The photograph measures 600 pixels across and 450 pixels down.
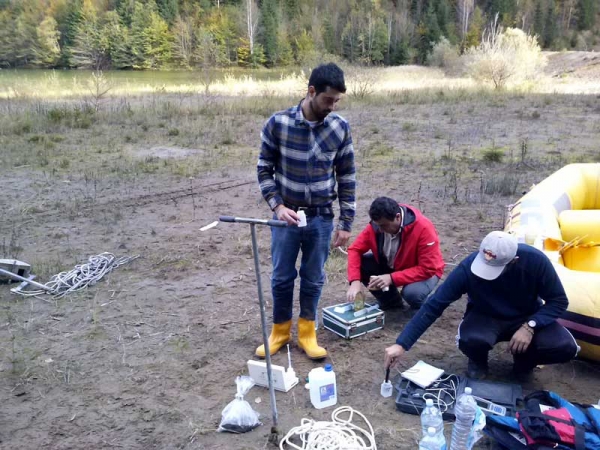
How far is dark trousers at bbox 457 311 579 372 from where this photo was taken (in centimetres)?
290

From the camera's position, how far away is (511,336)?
10.2ft

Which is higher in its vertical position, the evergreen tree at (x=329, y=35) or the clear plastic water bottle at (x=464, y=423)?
the evergreen tree at (x=329, y=35)

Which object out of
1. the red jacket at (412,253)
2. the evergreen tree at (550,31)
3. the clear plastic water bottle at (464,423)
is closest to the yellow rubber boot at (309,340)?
the red jacket at (412,253)

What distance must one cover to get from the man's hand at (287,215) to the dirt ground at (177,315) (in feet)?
3.52

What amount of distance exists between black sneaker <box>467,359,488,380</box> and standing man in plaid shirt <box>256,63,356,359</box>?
945 mm

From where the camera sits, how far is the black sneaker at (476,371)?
3.13 m

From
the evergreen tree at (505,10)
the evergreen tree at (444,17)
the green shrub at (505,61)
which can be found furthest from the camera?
the evergreen tree at (505,10)

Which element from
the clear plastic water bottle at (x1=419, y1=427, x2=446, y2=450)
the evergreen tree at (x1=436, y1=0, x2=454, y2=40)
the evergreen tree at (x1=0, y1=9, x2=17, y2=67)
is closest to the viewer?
the clear plastic water bottle at (x1=419, y1=427, x2=446, y2=450)

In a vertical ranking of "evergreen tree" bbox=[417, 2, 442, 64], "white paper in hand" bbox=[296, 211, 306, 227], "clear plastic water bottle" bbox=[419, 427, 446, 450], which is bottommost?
"clear plastic water bottle" bbox=[419, 427, 446, 450]

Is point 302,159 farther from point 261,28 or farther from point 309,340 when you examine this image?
point 261,28

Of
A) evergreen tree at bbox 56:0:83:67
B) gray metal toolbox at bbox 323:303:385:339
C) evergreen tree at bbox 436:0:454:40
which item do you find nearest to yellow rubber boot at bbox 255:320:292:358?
gray metal toolbox at bbox 323:303:385:339

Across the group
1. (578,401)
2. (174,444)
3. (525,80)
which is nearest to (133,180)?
(174,444)

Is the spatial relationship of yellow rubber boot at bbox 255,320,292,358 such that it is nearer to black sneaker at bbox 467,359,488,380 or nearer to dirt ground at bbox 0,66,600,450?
dirt ground at bbox 0,66,600,450

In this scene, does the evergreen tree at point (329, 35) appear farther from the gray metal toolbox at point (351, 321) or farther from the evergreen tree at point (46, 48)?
the gray metal toolbox at point (351, 321)
